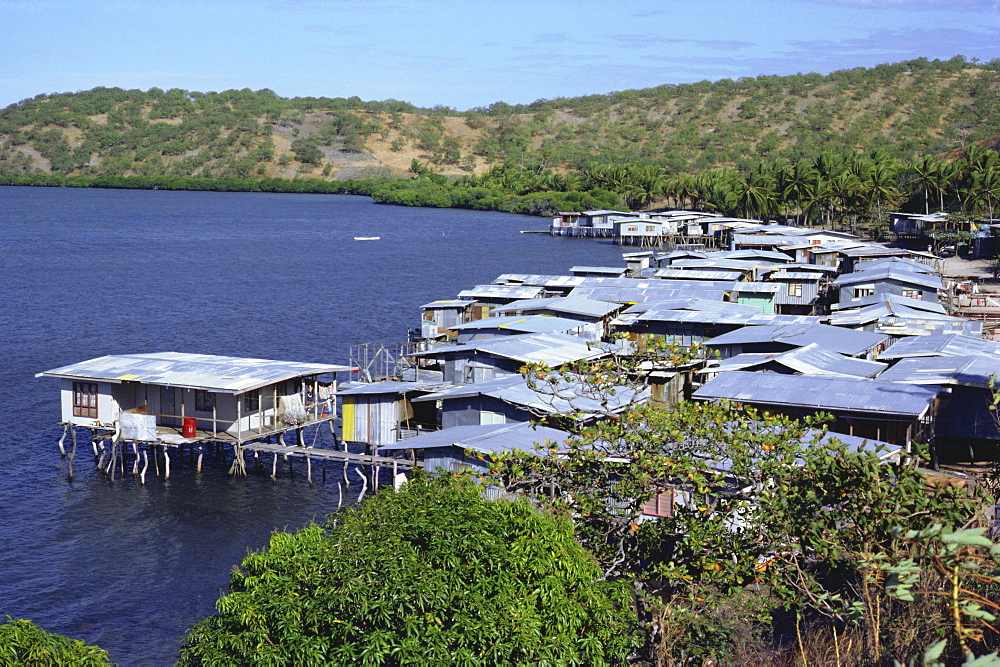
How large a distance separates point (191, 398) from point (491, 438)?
1423cm

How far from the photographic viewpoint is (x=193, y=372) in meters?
38.2

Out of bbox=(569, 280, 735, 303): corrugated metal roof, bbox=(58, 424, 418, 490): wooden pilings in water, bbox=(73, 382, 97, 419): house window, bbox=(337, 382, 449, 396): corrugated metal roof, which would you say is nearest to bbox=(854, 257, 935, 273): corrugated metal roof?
bbox=(569, 280, 735, 303): corrugated metal roof

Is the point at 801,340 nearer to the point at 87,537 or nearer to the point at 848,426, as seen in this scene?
the point at 848,426

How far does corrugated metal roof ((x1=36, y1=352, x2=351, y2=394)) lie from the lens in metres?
36.7

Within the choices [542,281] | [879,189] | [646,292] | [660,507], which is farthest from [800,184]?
[660,507]

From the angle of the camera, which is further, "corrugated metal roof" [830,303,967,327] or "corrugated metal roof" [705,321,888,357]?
"corrugated metal roof" [830,303,967,327]

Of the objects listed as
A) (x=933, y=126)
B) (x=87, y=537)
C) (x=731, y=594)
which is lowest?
(x=87, y=537)

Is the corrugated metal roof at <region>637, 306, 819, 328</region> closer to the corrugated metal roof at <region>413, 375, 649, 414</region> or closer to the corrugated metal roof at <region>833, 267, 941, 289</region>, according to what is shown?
the corrugated metal roof at <region>413, 375, 649, 414</region>

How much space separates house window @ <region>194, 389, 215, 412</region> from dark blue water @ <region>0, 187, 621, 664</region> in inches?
105

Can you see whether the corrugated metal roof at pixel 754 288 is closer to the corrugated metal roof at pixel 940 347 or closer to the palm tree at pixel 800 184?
the corrugated metal roof at pixel 940 347

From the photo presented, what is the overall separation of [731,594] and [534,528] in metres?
4.02

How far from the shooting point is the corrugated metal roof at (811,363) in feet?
118

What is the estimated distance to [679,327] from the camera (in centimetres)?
4884

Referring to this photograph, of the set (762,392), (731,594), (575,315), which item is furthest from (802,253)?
(731,594)
